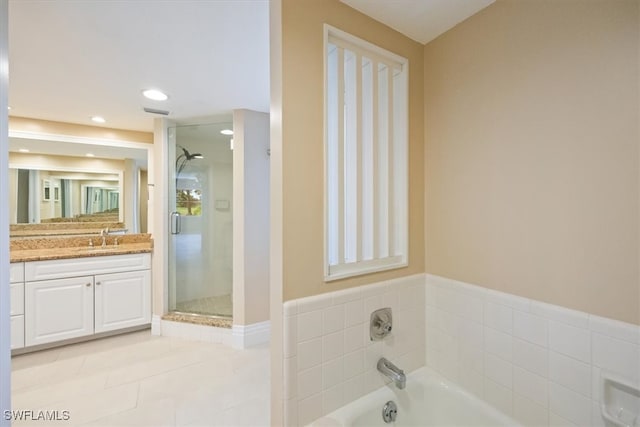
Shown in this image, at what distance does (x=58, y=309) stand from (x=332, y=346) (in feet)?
9.25

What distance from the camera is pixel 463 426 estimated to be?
1.37 meters

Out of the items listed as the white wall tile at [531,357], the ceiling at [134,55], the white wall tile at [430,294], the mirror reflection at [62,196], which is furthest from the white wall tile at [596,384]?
the mirror reflection at [62,196]

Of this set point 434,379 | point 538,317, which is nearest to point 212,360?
point 434,379

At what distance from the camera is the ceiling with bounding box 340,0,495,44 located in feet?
4.30

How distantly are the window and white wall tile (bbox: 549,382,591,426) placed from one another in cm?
80

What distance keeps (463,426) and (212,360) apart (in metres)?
1.98

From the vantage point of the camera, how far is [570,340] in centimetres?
106

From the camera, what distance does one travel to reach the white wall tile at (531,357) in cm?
113

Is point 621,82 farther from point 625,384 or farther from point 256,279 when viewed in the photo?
point 256,279

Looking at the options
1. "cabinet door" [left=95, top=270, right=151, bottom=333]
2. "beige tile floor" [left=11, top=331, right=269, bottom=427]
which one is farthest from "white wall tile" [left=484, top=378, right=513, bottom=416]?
"cabinet door" [left=95, top=270, right=151, bottom=333]

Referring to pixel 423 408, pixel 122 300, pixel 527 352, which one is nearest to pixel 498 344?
pixel 527 352

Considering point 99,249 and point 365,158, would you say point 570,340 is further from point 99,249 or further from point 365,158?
point 99,249

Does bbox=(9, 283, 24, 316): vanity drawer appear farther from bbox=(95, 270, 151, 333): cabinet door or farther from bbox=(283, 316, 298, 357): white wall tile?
bbox=(283, 316, 298, 357): white wall tile

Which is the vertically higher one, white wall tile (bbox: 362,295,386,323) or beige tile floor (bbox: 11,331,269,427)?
white wall tile (bbox: 362,295,386,323)
